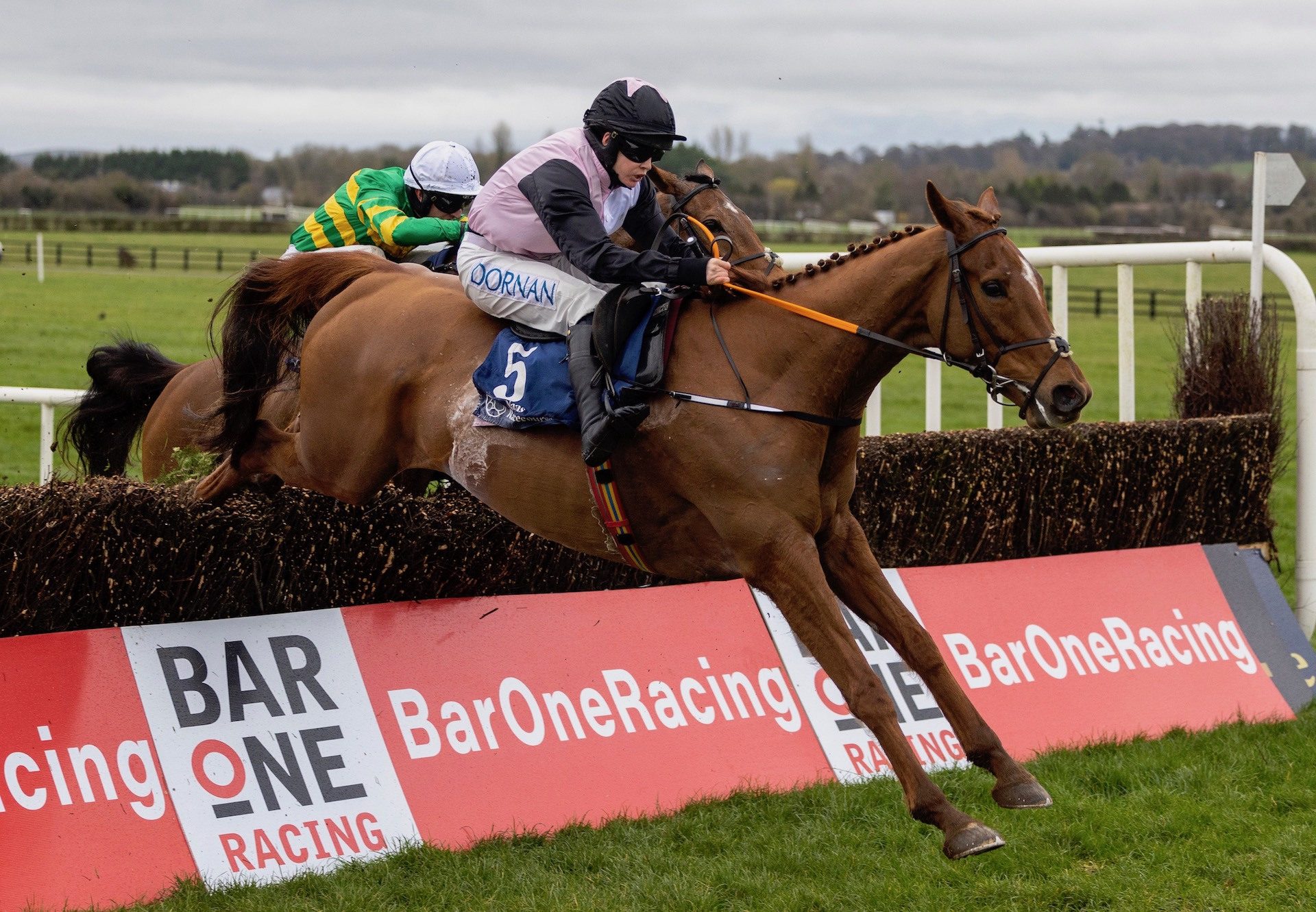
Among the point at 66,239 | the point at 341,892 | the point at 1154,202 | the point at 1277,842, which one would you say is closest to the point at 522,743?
the point at 341,892

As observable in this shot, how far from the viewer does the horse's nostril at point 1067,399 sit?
3.46 m

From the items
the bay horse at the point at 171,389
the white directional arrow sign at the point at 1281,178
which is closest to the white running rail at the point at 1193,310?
the white directional arrow sign at the point at 1281,178

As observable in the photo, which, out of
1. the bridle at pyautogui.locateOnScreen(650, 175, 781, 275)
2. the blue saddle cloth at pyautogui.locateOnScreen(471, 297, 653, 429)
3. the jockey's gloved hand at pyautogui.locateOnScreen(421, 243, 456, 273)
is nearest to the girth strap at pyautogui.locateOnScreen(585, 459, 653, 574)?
the blue saddle cloth at pyautogui.locateOnScreen(471, 297, 653, 429)

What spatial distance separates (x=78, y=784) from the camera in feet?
12.5

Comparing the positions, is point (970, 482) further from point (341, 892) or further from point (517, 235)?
point (341, 892)

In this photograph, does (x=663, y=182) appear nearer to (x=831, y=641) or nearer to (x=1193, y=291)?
(x=831, y=641)

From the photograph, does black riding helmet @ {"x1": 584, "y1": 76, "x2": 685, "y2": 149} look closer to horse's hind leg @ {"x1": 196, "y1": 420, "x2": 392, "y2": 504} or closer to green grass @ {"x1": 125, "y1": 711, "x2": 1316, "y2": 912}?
horse's hind leg @ {"x1": 196, "y1": 420, "x2": 392, "y2": 504}

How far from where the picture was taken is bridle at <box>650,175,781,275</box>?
4.59 m

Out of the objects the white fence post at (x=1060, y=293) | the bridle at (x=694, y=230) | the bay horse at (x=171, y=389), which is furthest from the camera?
the white fence post at (x=1060, y=293)

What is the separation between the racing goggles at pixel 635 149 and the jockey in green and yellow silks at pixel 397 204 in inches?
61.7

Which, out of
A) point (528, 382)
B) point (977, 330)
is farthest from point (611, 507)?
point (977, 330)

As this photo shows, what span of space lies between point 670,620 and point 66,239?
135 ft

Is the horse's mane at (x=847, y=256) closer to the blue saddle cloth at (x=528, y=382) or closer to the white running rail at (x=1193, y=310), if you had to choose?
the blue saddle cloth at (x=528, y=382)

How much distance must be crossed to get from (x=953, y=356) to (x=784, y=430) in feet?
1.64
